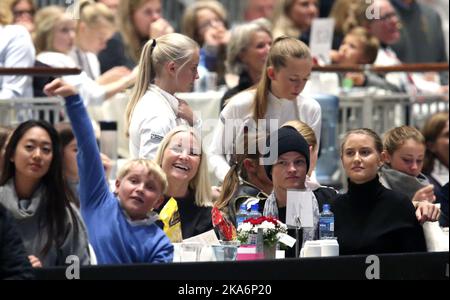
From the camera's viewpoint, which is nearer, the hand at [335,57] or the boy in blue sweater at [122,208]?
the boy in blue sweater at [122,208]

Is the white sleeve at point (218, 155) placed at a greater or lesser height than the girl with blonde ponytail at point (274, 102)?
lesser

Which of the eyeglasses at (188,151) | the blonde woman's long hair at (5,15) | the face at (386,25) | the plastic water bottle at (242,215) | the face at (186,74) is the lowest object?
the plastic water bottle at (242,215)

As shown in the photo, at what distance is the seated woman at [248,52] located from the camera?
8703mm

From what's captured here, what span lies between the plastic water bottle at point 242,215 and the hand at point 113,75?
1512 mm

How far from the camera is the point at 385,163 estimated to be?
7.93 m

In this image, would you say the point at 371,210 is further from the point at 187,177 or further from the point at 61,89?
the point at 61,89

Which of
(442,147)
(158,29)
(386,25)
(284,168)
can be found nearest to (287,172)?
(284,168)

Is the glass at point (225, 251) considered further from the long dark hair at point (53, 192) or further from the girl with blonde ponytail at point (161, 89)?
the long dark hair at point (53, 192)

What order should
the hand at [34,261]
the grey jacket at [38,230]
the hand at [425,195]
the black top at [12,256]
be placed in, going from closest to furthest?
the black top at [12,256], the hand at [34,261], the grey jacket at [38,230], the hand at [425,195]

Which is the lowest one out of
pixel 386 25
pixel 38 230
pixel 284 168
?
pixel 38 230

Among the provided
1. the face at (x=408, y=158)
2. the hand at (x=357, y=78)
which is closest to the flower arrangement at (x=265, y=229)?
the face at (x=408, y=158)

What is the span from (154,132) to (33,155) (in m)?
0.55

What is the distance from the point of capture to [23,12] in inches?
408
